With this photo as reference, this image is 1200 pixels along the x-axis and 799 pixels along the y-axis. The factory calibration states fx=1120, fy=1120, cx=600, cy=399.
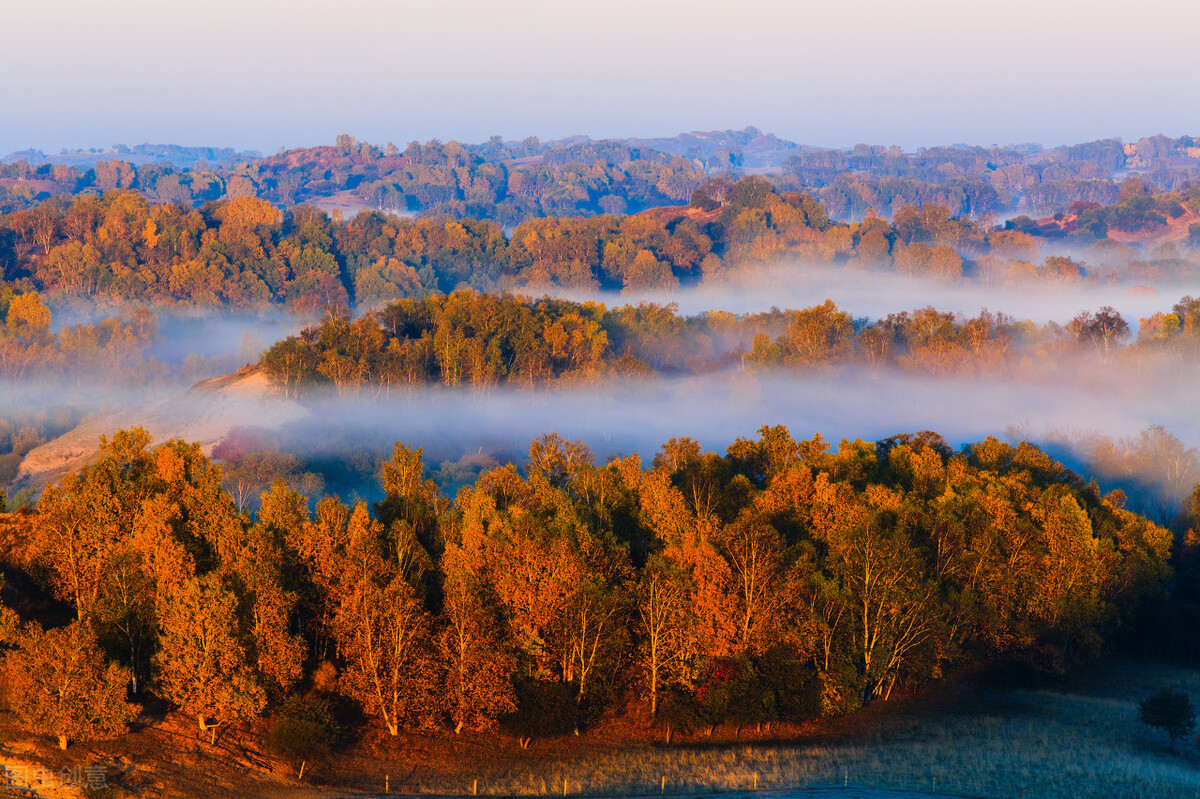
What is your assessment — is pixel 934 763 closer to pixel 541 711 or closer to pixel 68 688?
pixel 541 711

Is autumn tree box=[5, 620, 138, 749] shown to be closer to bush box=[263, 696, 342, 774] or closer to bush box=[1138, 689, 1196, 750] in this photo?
bush box=[263, 696, 342, 774]

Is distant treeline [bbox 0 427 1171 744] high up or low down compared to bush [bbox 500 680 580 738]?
up

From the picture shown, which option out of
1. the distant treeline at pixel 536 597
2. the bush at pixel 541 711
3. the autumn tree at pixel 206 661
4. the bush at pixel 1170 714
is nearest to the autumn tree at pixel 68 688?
the distant treeline at pixel 536 597

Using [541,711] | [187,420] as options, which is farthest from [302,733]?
[187,420]

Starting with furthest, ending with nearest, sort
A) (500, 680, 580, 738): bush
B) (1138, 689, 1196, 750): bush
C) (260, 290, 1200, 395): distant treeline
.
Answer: (260, 290, 1200, 395): distant treeline
(1138, 689, 1196, 750): bush
(500, 680, 580, 738): bush

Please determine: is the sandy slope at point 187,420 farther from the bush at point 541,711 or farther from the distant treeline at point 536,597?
the bush at point 541,711

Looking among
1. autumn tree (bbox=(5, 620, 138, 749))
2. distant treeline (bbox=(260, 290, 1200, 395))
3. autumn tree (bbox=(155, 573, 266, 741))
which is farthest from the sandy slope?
autumn tree (bbox=(5, 620, 138, 749))
